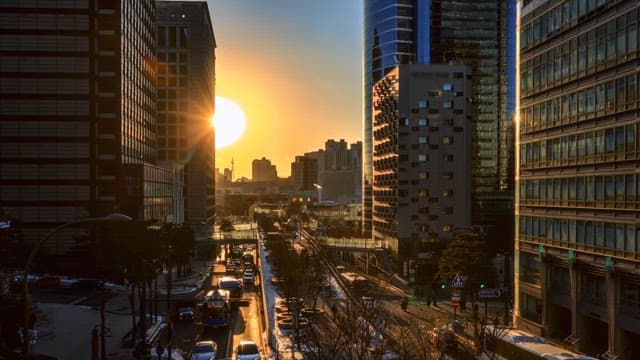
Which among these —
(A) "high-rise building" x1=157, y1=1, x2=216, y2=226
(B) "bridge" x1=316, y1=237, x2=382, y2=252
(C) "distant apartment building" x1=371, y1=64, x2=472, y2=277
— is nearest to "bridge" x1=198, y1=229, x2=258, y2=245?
(B) "bridge" x1=316, y1=237, x2=382, y2=252

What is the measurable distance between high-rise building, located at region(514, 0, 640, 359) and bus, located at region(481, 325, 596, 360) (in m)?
9.75

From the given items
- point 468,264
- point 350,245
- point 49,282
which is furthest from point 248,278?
point 468,264

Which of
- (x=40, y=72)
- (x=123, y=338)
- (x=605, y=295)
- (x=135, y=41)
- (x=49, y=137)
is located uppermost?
(x=135, y=41)

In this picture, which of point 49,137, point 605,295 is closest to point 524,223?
point 605,295

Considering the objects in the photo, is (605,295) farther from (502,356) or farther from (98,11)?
(98,11)

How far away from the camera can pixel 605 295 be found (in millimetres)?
39125

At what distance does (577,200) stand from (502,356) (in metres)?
16.4

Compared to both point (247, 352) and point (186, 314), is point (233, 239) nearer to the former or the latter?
point (186, 314)

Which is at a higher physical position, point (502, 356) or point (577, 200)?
point (577, 200)

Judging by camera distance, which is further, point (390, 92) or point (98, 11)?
point (390, 92)

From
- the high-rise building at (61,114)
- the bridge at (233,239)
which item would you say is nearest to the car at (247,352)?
the high-rise building at (61,114)

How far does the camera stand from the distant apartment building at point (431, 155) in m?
85.1

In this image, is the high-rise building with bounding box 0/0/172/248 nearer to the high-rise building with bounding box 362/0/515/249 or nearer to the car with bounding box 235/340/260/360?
the car with bounding box 235/340/260/360

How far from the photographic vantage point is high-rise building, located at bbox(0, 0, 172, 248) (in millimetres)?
69000
